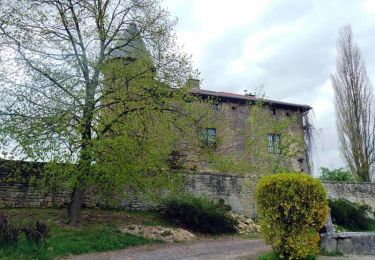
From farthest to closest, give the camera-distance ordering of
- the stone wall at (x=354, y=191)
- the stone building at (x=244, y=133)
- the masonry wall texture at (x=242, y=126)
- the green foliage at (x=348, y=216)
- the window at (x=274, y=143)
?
the masonry wall texture at (x=242, y=126)
the stone wall at (x=354, y=191)
the window at (x=274, y=143)
the green foliage at (x=348, y=216)
the stone building at (x=244, y=133)

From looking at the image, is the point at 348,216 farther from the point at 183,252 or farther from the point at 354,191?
the point at 183,252

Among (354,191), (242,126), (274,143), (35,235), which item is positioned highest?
(242,126)

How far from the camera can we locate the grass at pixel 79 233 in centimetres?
893

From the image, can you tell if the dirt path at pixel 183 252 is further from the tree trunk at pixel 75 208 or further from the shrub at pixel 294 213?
the tree trunk at pixel 75 208

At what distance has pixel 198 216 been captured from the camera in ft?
49.4

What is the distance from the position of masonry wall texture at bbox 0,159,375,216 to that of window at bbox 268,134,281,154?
2.10 metres

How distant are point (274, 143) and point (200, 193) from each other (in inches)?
198

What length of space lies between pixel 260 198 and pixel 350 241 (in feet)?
8.96

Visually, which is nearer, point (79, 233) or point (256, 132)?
point (79, 233)

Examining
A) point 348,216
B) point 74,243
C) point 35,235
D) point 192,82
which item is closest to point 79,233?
point 74,243

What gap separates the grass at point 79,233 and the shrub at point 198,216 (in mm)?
698

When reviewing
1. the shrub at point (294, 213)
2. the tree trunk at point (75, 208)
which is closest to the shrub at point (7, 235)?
the tree trunk at point (75, 208)

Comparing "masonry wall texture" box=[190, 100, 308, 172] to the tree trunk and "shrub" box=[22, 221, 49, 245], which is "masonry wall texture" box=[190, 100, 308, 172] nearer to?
the tree trunk

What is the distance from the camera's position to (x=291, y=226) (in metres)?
7.68
